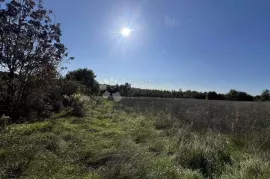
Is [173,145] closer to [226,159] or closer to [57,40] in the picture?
[226,159]

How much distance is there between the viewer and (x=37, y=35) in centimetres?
970

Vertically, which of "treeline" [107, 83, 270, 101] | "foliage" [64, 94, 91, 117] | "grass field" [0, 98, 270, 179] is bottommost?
"grass field" [0, 98, 270, 179]

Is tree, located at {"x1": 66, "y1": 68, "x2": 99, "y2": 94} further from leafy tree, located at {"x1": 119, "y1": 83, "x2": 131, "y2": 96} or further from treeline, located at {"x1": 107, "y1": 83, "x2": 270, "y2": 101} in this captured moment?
leafy tree, located at {"x1": 119, "y1": 83, "x2": 131, "y2": 96}

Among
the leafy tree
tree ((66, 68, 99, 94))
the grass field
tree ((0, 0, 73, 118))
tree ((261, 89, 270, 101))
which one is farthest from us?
the leafy tree

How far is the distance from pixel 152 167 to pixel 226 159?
1617mm

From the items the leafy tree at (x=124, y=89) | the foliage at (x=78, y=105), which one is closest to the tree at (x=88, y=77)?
the leafy tree at (x=124, y=89)

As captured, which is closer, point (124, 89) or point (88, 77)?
point (88, 77)

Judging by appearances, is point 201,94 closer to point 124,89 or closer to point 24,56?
point 124,89

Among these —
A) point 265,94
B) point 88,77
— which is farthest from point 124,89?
point 265,94

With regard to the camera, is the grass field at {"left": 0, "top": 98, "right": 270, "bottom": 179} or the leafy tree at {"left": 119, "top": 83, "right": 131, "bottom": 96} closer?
the grass field at {"left": 0, "top": 98, "right": 270, "bottom": 179}

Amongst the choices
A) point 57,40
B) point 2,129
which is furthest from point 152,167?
point 57,40

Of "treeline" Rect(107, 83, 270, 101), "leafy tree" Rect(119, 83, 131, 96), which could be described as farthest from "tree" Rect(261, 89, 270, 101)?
"leafy tree" Rect(119, 83, 131, 96)

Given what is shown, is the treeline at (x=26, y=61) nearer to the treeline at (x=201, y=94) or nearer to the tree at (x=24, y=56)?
the tree at (x=24, y=56)

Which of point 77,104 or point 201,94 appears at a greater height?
point 201,94
